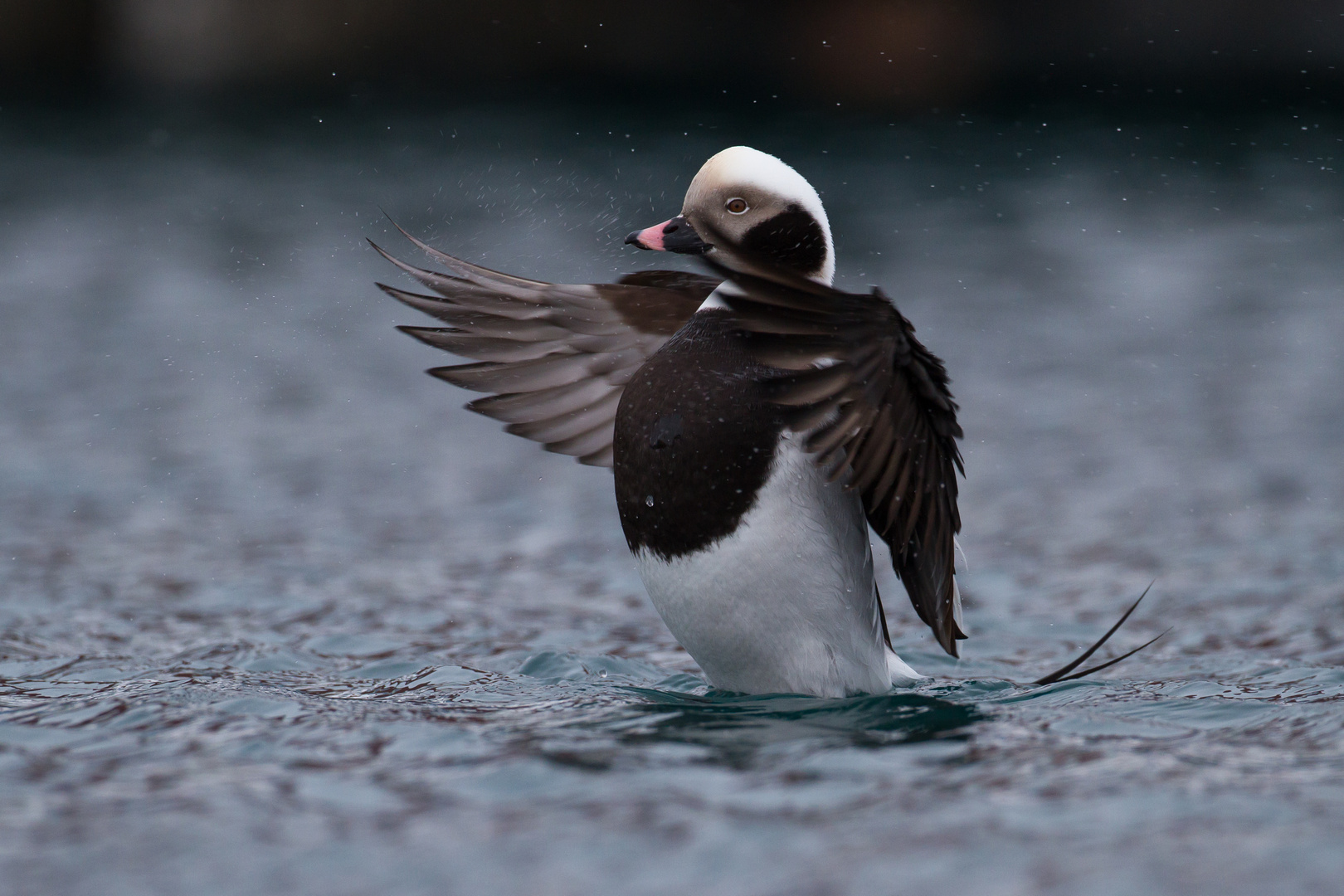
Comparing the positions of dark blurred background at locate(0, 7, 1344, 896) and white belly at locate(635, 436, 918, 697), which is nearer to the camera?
dark blurred background at locate(0, 7, 1344, 896)

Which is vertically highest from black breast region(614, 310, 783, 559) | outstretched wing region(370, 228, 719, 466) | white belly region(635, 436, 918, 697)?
outstretched wing region(370, 228, 719, 466)


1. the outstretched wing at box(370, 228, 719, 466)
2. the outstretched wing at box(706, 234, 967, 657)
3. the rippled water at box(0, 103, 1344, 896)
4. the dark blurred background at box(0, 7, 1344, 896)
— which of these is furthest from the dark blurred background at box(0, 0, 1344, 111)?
the outstretched wing at box(706, 234, 967, 657)

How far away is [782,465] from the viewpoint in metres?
3.63

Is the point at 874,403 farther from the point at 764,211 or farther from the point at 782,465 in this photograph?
the point at 764,211

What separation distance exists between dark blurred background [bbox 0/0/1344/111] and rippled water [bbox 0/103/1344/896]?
31.5 inches

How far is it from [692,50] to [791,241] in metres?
13.5

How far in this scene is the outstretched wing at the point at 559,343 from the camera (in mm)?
4617

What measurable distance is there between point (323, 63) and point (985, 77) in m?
7.18

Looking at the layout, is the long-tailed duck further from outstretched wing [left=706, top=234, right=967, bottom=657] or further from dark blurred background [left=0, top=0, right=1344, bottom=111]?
dark blurred background [left=0, top=0, right=1344, bottom=111]

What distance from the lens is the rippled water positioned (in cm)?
292

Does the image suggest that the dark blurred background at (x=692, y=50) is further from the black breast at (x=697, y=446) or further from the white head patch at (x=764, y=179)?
the black breast at (x=697, y=446)

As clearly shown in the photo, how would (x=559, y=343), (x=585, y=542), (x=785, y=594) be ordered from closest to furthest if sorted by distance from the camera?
(x=785, y=594) < (x=559, y=343) < (x=585, y=542)

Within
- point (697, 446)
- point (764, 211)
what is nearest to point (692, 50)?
point (764, 211)

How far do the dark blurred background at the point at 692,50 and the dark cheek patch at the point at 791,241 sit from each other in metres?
12.8
